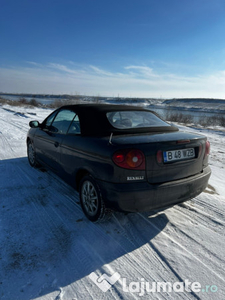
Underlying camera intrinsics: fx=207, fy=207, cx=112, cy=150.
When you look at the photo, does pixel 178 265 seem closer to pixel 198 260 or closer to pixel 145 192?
pixel 198 260

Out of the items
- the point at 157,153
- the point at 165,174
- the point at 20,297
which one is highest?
the point at 157,153

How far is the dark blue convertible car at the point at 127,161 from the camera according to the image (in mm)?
2375

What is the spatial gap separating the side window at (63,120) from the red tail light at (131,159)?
146 cm

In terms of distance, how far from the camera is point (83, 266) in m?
2.13

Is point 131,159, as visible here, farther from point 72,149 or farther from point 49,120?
point 49,120

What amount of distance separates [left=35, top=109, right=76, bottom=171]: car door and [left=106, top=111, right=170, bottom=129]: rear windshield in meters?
0.74

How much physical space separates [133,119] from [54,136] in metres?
1.49

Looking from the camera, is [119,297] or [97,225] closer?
[119,297]

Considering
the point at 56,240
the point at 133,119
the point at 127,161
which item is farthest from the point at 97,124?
the point at 56,240

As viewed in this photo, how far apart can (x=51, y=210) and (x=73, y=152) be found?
93 centimetres

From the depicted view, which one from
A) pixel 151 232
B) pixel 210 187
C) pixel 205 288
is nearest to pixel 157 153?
pixel 151 232

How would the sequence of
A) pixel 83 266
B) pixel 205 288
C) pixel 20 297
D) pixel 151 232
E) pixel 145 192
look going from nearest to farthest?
pixel 20 297 → pixel 205 288 → pixel 83 266 → pixel 145 192 → pixel 151 232

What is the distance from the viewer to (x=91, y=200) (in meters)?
2.85

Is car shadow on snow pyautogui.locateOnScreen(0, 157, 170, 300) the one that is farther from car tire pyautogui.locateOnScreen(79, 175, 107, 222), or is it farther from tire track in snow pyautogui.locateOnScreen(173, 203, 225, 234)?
tire track in snow pyautogui.locateOnScreen(173, 203, 225, 234)
